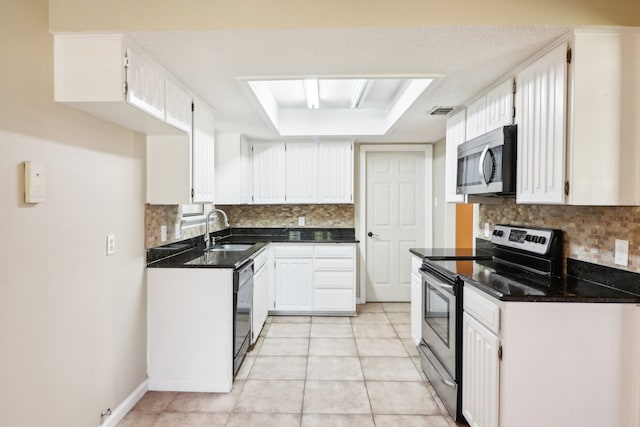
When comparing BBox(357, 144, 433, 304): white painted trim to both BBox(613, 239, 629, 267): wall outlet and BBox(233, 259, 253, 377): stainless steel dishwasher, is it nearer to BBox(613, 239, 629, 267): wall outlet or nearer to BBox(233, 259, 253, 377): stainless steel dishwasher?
BBox(233, 259, 253, 377): stainless steel dishwasher

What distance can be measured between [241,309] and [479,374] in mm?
1690

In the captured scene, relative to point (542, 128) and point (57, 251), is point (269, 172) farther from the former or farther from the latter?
Result: point (542, 128)

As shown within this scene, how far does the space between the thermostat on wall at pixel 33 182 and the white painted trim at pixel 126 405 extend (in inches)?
52.9

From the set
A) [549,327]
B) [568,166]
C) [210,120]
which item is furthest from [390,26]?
[210,120]

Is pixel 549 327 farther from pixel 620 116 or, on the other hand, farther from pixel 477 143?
pixel 477 143

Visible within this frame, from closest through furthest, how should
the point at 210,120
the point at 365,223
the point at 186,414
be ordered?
the point at 186,414 < the point at 210,120 < the point at 365,223

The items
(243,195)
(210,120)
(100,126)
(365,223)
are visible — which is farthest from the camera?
(365,223)

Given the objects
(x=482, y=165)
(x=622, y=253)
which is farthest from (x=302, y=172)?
(x=622, y=253)

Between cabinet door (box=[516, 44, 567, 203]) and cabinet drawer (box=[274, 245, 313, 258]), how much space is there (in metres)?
2.52

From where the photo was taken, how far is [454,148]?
114 inches

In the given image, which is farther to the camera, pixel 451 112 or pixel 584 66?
pixel 451 112

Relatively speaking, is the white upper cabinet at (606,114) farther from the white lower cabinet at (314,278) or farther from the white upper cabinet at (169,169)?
the white lower cabinet at (314,278)

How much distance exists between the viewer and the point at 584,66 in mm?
1625

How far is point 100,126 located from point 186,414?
1.81 meters
